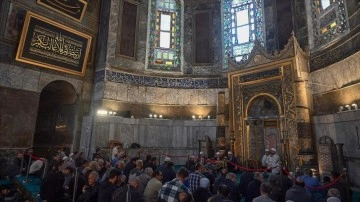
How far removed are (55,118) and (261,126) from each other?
9.58m

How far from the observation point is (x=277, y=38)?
10898mm

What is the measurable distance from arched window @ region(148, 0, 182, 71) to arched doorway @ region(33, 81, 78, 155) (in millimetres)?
4242

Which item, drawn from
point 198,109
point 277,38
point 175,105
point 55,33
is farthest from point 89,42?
point 277,38

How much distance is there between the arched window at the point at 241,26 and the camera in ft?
39.8

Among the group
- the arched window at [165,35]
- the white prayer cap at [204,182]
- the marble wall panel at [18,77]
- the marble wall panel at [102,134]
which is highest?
the arched window at [165,35]

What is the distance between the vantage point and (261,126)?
10328mm

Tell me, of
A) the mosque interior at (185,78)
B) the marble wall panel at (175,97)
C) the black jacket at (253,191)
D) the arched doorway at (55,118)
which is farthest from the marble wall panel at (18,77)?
the black jacket at (253,191)

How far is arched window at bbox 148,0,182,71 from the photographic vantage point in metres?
12.7

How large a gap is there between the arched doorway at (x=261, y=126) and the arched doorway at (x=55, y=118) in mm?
7793

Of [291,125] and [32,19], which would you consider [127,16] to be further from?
[291,125]

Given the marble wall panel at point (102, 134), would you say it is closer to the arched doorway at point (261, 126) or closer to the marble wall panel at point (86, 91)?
the marble wall panel at point (86, 91)

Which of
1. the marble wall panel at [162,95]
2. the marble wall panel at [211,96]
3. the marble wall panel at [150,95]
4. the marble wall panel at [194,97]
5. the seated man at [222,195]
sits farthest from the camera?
the marble wall panel at [194,97]

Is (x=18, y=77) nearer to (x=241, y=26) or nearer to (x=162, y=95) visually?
(x=162, y=95)

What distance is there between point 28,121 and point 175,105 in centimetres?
639
